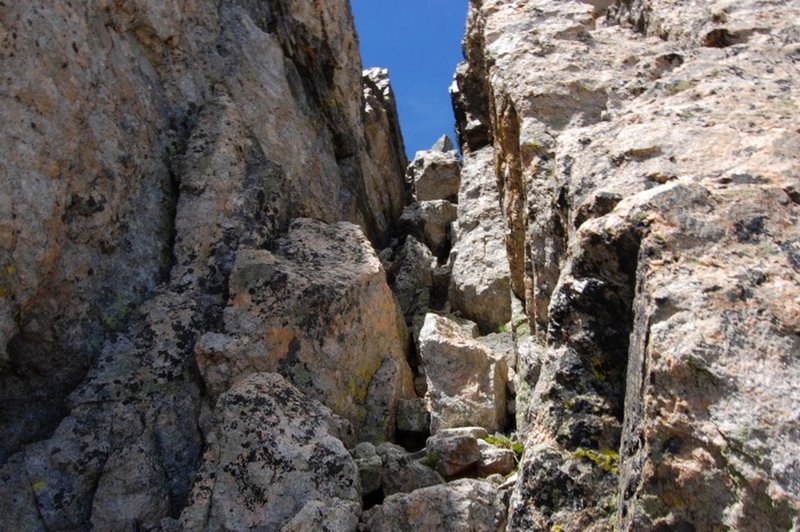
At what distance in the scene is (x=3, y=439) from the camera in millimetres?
10703

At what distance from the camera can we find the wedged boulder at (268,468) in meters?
9.34

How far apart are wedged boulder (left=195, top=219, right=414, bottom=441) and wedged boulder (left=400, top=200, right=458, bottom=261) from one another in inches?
390

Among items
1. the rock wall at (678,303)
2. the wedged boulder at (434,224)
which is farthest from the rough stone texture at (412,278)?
the rock wall at (678,303)

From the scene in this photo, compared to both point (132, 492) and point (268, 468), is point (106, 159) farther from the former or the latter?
point (268, 468)

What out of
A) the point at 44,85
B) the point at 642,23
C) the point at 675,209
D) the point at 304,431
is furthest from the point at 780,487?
the point at 642,23

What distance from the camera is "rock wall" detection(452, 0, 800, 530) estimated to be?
6.07 metres

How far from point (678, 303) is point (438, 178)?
22.4 meters

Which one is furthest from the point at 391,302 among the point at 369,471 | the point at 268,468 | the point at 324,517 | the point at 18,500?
the point at 18,500

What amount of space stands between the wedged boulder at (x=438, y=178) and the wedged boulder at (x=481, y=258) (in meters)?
4.59

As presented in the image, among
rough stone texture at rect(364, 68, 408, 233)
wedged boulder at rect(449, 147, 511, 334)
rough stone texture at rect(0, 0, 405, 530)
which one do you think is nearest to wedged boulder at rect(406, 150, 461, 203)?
rough stone texture at rect(364, 68, 408, 233)

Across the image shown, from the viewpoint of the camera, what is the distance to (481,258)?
1941 centimetres

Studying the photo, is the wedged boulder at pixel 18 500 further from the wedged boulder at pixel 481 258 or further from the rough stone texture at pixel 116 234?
the wedged boulder at pixel 481 258

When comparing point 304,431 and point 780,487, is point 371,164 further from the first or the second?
point 780,487

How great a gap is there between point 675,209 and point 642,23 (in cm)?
934
